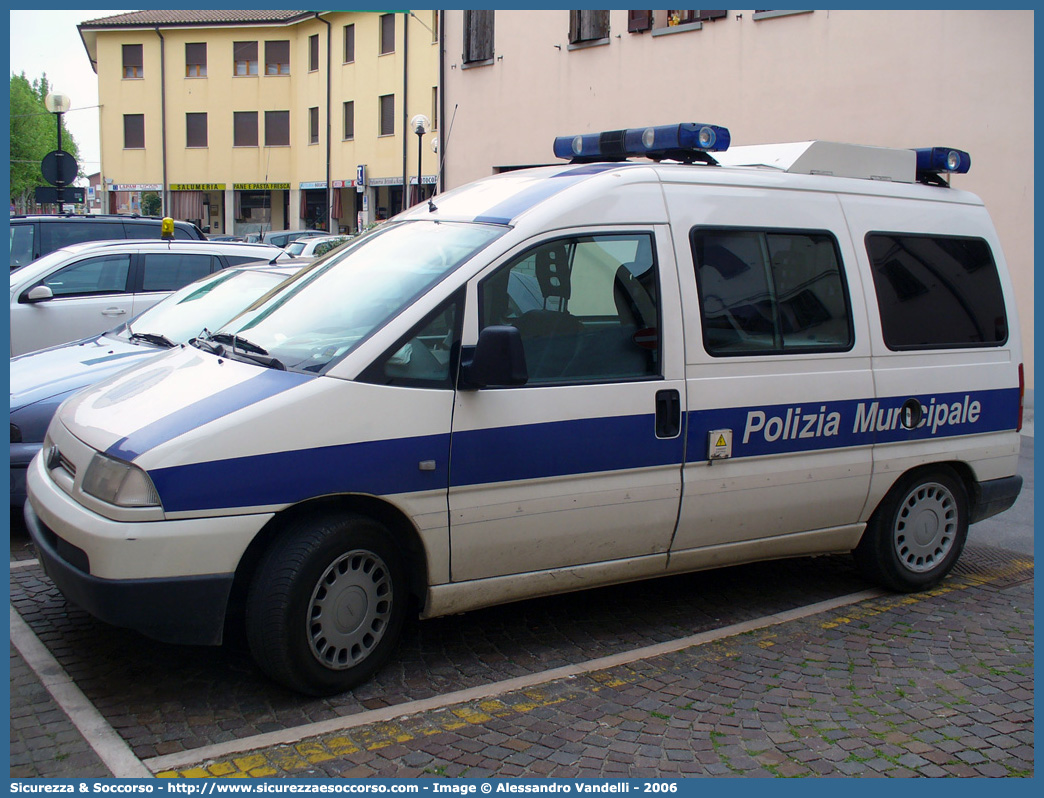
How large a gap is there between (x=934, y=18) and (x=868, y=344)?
34.0 ft

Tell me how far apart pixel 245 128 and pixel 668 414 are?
154ft

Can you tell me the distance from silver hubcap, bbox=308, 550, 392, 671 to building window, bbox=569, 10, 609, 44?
16.4 metres

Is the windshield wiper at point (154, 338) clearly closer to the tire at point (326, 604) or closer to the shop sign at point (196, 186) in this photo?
the tire at point (326, 604)

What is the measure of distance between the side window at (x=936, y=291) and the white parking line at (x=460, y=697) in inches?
59.8

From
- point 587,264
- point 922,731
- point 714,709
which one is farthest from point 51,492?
point 922,731

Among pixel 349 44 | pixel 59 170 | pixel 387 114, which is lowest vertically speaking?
pixel 59 170

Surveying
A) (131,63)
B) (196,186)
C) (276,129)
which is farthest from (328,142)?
(131,63)

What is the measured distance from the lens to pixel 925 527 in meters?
5.72

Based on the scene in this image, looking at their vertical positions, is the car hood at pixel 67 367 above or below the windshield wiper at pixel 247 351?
below

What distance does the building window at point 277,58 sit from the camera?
153 ft

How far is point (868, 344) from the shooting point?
17.3ft

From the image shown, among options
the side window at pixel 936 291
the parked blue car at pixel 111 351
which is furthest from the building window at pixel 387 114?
the side window at pixel 936 291

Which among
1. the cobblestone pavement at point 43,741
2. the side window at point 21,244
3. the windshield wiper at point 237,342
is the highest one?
the side window at point 21,244

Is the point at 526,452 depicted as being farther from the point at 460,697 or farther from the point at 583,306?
the point at 460,697
